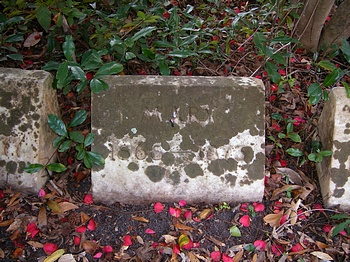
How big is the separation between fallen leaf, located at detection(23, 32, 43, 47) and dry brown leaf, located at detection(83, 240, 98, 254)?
1.83 meters

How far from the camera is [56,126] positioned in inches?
90.0

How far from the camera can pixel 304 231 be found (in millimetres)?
2295

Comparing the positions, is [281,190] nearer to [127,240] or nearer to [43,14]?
[127,240]

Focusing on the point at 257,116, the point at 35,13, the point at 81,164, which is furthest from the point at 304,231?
the point at 35,13

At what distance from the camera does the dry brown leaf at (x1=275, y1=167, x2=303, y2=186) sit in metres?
2.53

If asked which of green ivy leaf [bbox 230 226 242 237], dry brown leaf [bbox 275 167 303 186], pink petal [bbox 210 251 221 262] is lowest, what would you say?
pink petal [bbox 210 251 221 262]

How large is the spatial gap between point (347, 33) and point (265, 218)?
188 centimetres

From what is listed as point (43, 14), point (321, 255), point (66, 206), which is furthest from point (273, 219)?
point (43, 14)

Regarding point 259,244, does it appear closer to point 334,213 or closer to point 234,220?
point 234,220

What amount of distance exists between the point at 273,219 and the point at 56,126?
1.43m

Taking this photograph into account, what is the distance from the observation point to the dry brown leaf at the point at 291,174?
8.29ft

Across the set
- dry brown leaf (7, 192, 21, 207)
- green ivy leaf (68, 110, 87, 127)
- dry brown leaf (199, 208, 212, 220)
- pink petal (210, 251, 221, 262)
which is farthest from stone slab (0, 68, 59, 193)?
pink petal (210, 251, 221, 262)

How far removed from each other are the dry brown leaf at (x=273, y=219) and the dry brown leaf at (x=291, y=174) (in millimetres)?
318

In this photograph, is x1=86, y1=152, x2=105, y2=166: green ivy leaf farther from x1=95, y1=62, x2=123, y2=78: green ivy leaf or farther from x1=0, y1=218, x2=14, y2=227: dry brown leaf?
x1=0, y1=218, x2=14, y2=227: dry brown leaf
